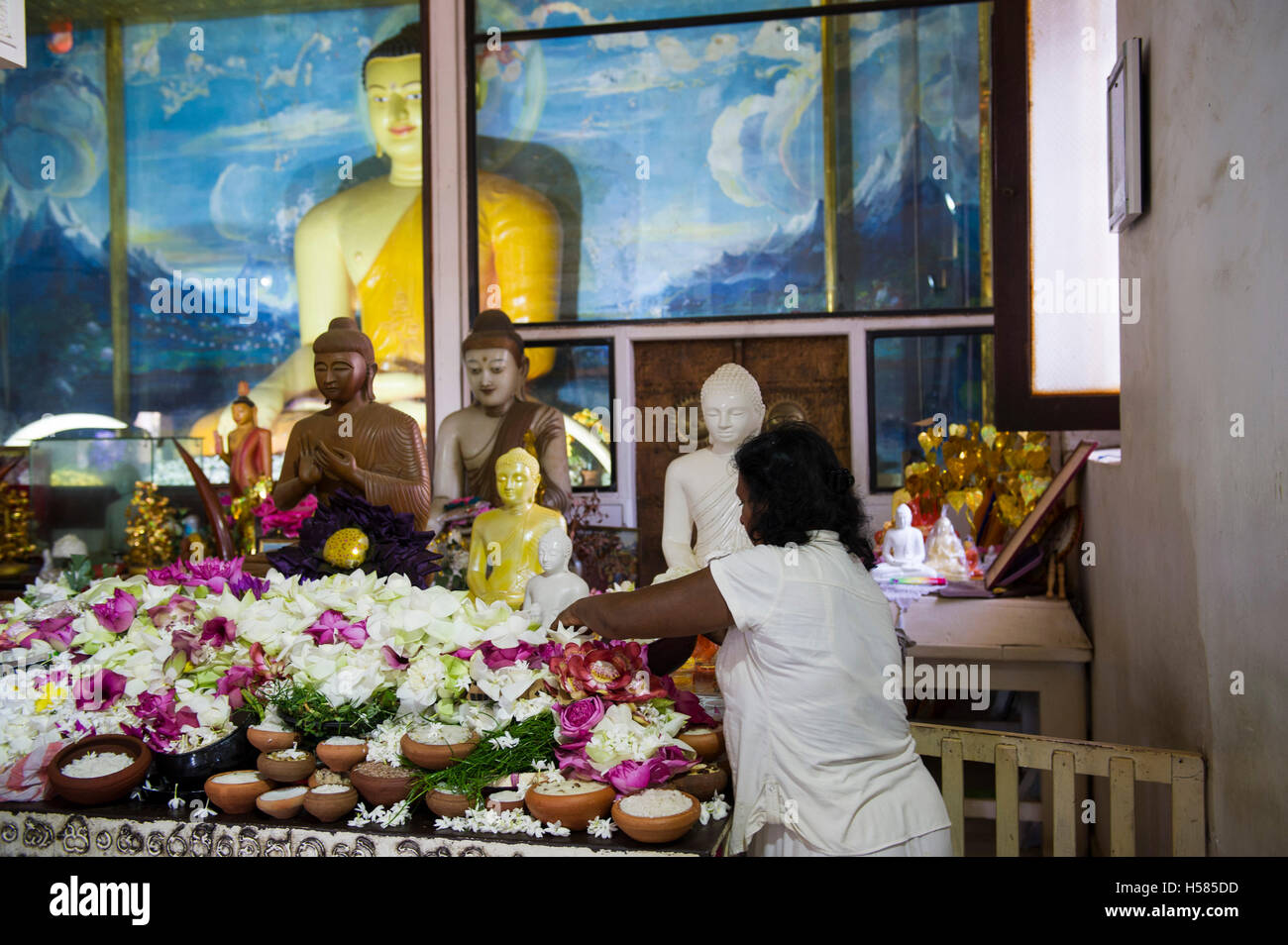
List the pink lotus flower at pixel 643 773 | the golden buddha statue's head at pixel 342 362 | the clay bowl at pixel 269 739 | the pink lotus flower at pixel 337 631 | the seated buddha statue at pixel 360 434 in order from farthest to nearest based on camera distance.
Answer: the golden buddha statue's head at pixel 342 362, the seated buddha statue at pixel 360 434, the pink lotus flower at pixel 337 631, the clay bowl at pixel 269 739, the pink lotus flower at pixel 643 773

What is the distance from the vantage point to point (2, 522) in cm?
714

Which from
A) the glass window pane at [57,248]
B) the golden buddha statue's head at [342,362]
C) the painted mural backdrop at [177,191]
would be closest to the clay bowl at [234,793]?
the golden buddha statue's head at [342,362]

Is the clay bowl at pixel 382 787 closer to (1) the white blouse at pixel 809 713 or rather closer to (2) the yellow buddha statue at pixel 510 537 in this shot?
(1) the white blouse at pixel 809 713

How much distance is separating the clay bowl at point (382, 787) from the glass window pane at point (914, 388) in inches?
264

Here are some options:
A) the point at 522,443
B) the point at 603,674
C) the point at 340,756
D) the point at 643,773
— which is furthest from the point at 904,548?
the point at 340,756

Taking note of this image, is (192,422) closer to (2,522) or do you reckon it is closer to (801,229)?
(2,522)

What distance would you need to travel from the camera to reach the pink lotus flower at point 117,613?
2.38 meters

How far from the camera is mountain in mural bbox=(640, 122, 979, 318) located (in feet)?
26.4

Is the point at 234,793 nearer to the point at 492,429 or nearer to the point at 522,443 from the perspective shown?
the point at 522,443

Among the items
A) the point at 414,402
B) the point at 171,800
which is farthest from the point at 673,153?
the point at 171,800

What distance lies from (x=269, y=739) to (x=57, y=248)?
950cm

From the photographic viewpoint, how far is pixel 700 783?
6.16ft

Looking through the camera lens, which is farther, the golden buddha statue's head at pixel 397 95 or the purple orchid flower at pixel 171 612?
the golden buddha statue's head at pixel 397 95

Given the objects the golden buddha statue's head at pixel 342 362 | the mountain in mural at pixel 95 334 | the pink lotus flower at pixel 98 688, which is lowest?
the pink lotus flower at pixel 98 688
